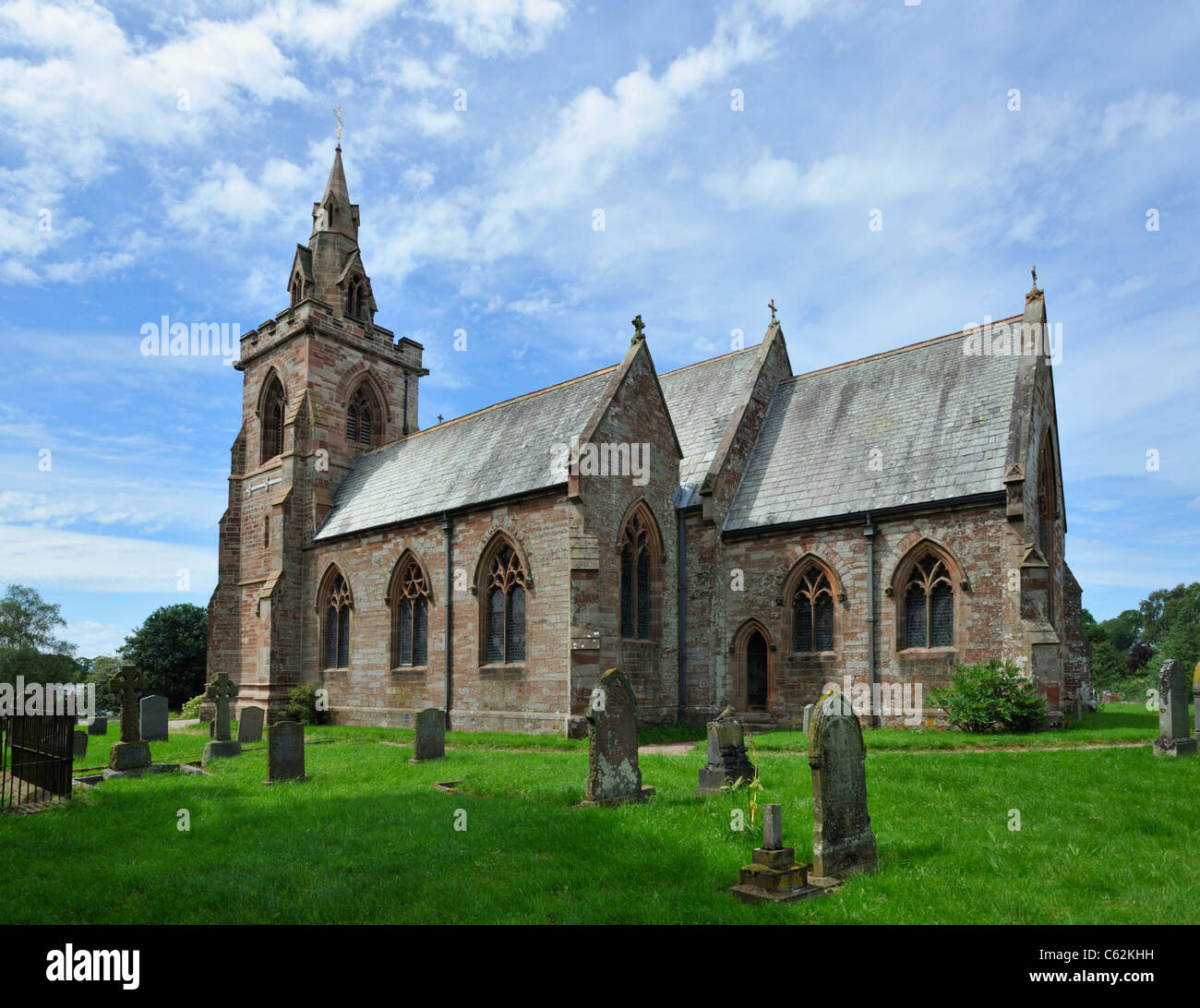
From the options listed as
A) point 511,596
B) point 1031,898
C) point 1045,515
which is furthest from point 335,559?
point 1031,898

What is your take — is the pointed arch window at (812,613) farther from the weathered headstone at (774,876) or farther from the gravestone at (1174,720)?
the weathered headstone at (774,876)

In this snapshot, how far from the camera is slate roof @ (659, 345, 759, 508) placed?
24250 mm

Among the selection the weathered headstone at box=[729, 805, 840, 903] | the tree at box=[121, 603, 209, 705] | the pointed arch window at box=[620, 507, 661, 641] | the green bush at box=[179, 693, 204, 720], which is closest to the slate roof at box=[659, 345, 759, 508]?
the pointed arch window at box=[620, 507, 661, 641]

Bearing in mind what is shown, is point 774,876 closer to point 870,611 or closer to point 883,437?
point 870,611

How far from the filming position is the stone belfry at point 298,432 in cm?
2944

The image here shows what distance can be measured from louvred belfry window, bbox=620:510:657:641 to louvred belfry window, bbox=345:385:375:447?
16.1m

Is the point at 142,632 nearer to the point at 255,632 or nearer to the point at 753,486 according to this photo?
the point at 255,632

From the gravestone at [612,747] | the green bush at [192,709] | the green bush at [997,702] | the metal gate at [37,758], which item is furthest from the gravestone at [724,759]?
the green bush at [192,709]

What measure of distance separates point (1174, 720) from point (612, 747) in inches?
372

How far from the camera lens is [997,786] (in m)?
11.2

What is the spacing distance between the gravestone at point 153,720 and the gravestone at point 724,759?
53.9 ft

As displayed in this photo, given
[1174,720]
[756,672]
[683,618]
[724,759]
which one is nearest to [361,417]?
[683,618]

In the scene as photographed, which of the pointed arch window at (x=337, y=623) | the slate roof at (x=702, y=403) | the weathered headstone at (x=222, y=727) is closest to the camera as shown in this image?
the weathered headstone at (x=222, y=727)

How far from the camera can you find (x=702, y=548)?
22906 millimetres
